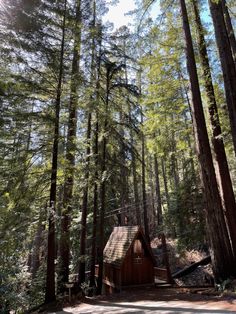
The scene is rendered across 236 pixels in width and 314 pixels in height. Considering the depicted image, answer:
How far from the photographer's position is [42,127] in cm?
894

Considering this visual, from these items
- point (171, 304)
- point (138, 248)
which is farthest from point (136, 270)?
point (171, 304)

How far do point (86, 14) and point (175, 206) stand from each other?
31.4 ft

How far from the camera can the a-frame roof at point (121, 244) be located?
38.4ft

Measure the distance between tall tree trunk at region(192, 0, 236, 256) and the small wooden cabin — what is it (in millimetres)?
5349

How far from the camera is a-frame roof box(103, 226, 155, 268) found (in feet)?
38.4

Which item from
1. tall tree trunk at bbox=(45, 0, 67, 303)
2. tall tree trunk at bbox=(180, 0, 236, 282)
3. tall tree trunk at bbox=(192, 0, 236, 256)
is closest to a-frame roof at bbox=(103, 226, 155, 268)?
tall tree trunk at bbox=(45, 0, 67, 303)

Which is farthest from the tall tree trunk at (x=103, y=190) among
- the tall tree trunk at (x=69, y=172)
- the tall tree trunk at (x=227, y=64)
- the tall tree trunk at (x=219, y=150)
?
the tall tree trunk at (x=227, y=64)

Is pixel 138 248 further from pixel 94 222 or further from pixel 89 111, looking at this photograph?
pixel 89 111

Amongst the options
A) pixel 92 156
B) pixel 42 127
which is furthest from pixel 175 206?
pixel 42 127

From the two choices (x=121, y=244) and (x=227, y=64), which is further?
(x=121, y=244)

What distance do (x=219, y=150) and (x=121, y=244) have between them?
670 cm

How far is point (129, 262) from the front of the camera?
1175cm

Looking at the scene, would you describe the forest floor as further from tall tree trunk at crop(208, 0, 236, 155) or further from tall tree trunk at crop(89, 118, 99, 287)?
tall tree trunk at crop(208, 0, 236, 155)

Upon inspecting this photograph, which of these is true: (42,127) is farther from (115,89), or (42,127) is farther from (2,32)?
(115,89)
